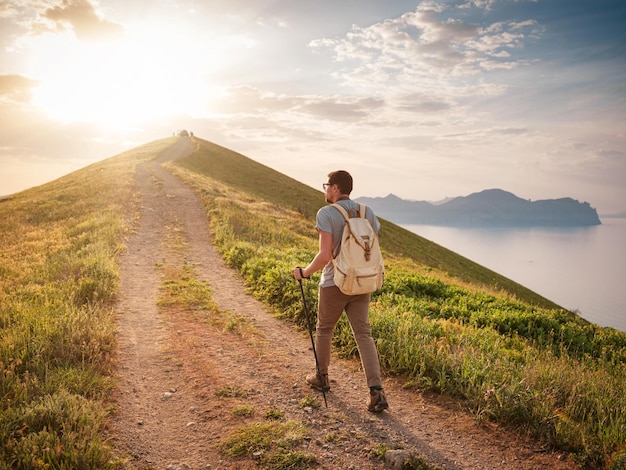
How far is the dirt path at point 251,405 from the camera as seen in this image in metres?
4.41

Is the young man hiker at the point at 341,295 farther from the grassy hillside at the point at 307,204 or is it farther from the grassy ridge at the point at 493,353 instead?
the grassy hillside at the point at 307,204

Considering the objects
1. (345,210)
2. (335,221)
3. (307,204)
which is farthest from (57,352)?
(307,204)

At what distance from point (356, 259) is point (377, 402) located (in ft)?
6.71

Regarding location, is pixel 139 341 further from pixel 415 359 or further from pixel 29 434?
pixel 415 359

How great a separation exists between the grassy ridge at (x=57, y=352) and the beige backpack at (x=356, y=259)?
324 cm

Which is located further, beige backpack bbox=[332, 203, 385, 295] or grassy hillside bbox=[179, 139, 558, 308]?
grassy hillside bbox=[179, 139, 558, 308]

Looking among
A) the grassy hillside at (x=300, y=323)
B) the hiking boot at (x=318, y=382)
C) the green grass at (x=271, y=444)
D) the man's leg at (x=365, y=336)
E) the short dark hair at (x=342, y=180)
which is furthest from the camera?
the hiking boot at (x=318, y=382)

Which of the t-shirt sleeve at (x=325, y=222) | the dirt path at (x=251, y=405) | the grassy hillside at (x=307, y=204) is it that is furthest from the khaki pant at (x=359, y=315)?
the grassy hillside at (x=307, y=204)

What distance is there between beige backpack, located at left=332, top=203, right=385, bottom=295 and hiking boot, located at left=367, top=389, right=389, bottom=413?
1490 mm

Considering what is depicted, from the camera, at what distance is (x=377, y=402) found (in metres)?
5.20

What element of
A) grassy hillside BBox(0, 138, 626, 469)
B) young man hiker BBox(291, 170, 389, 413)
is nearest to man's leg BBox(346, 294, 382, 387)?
young man hiker BBox(291, 170, 389, 413)

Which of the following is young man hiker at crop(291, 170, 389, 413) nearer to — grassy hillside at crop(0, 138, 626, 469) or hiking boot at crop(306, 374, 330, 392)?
hiking boot at crop(306, 374, 330, 392)

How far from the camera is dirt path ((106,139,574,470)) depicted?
14.5 ft

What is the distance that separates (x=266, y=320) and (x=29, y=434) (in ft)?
18.5
